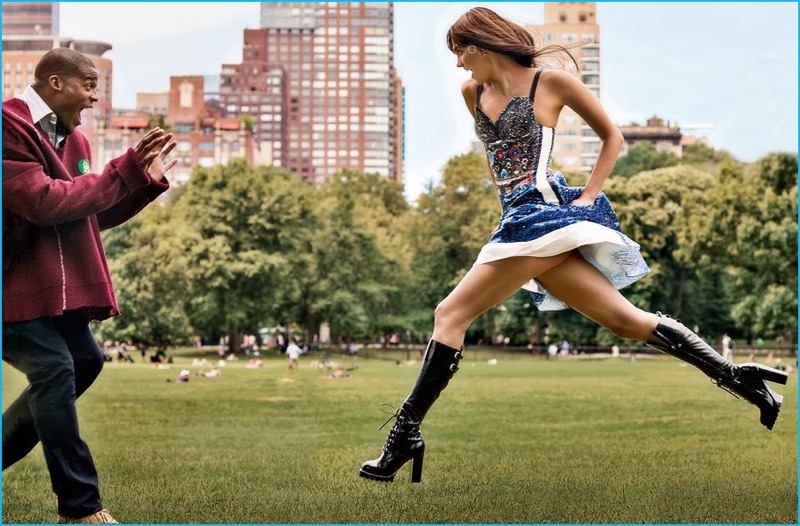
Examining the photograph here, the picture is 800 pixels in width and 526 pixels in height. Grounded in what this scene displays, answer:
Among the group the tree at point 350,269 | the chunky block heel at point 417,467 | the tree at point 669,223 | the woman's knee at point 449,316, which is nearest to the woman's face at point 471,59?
the woman's knee at point 449,316

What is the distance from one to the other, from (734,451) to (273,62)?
112 feet

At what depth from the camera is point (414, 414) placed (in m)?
3.53

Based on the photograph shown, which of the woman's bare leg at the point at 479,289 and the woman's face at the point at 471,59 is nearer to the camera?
the woman's bare leg at the point at 479,289

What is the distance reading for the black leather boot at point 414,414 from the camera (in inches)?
138

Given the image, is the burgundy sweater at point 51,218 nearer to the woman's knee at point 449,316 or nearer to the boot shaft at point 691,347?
the woman's knee at point 449,316

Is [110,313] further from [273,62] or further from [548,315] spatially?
[273,62]

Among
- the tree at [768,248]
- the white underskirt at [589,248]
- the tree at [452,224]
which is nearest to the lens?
the white underskirt at [589,248]

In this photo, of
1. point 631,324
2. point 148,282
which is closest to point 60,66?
point 631,324

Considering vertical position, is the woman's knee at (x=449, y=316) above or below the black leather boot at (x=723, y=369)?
above

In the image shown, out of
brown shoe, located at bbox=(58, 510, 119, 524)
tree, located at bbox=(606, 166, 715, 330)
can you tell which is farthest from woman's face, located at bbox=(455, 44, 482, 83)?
tree, located at bbox=(606, 166, 715, 330)

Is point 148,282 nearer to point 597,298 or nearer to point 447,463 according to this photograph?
point 447,463

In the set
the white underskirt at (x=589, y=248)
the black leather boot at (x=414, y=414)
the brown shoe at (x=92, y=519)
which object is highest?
the white underskirt at (x=589, y=248)

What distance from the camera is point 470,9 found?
370cm

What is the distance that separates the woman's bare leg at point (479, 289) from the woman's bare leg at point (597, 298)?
3.4 inches
